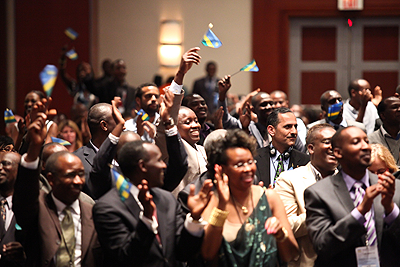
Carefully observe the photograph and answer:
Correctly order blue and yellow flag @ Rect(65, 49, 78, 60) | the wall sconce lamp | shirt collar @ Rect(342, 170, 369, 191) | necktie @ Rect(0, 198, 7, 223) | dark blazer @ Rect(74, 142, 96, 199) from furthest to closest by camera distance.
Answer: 1. the wall sconce lamp
2. blue and yellow flag @ Rect(65, 49, 78, 60)
3. dark blazer @ Rect(74, 142, 96, 199)
4. necktie @ Rect(0, 198, 7, 223)
5. shirt collar @ Rect(342, 170, 369, 191)

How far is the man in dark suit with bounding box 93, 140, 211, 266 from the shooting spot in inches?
107

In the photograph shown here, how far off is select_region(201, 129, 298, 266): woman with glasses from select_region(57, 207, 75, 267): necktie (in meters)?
0.71

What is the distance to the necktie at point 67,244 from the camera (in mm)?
2896

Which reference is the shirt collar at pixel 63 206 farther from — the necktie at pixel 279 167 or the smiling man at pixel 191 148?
the necktie at pixel 279 167

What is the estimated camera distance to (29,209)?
2869 millimetres

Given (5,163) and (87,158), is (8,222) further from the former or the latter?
(87,158)

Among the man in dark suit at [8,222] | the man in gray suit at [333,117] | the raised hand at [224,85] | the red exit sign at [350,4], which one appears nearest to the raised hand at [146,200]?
the man in dark suit at [8,222]

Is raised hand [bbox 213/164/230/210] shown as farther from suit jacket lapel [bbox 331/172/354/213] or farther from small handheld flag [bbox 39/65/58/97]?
small handheld flag [bbox 39/65/58/97]

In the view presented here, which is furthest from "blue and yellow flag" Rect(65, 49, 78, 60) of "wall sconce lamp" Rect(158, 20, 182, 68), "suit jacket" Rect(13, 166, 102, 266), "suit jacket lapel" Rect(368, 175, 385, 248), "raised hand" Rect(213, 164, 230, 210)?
"wall sconce lamp" Rect(158, 20, 182, 68)

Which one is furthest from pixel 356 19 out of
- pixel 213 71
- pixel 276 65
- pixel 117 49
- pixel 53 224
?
pixel 53 224

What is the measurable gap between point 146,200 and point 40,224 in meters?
0.64

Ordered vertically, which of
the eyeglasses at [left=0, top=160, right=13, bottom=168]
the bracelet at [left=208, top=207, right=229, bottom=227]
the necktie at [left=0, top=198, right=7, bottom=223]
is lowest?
the necktie at [left=0, top=198, right=7, bottom=223]

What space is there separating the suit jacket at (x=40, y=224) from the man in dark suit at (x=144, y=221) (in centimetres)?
14

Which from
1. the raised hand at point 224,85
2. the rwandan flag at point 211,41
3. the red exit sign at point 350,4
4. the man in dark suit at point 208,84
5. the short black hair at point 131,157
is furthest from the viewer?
the red exit sign at point 350,4
